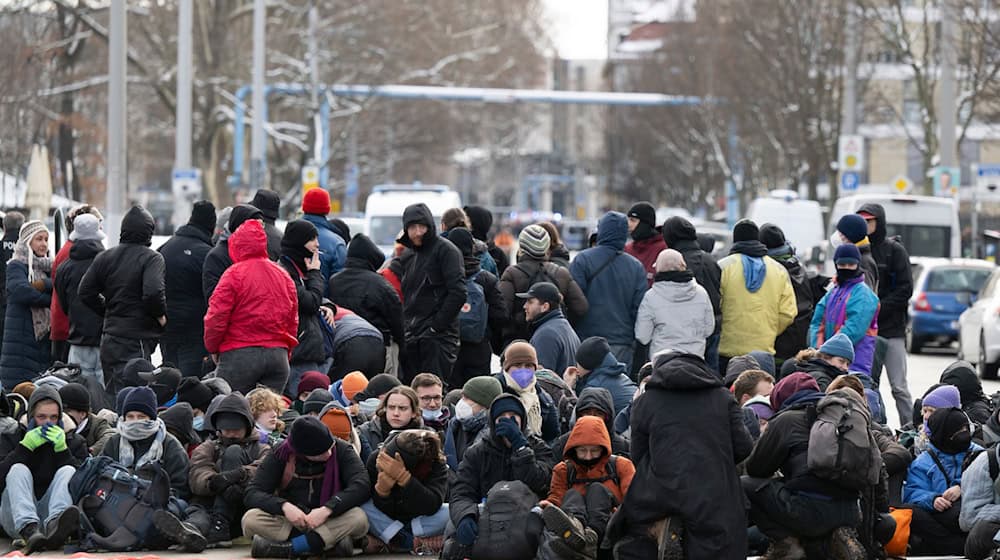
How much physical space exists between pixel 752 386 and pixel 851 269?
9.46 feet

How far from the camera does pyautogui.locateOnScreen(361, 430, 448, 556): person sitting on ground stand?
11.2 meters

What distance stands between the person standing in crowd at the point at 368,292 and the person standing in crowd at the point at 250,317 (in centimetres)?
115

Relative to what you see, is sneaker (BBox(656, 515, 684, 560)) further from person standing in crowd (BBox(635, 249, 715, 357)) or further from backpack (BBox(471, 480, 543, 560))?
person standing in crowd (BBox(635, 249, 715, 357))

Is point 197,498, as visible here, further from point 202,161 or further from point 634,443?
point 202,161

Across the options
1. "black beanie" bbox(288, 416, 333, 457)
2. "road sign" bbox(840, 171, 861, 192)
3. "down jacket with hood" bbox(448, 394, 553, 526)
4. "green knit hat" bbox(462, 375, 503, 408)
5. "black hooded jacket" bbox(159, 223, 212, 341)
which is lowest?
"down jacket with hood" bbox(448, 394, 553, 526)

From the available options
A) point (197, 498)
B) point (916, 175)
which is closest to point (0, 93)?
point (197, 498)

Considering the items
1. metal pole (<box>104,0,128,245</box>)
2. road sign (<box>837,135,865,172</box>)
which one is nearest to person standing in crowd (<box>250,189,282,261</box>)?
metal pole (<box>104,0,128,245</box>)

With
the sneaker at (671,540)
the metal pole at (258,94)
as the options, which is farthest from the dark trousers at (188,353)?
the metal pole at (258,94)

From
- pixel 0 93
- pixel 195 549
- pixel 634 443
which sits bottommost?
pixel 195 549

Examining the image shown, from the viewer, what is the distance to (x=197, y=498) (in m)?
11.5

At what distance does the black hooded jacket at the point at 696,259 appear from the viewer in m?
15.2

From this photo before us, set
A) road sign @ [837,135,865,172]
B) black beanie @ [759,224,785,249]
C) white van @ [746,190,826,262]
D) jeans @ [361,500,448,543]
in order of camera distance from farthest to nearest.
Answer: white van @ [746,190,826,262] < road sign @ [837,135,865,172] < black beanie @ [759,224,785,249] < jeans @ [361,500,448,543]

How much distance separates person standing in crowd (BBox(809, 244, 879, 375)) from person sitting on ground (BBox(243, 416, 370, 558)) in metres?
4.75

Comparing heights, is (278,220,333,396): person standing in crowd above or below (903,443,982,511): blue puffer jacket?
above
